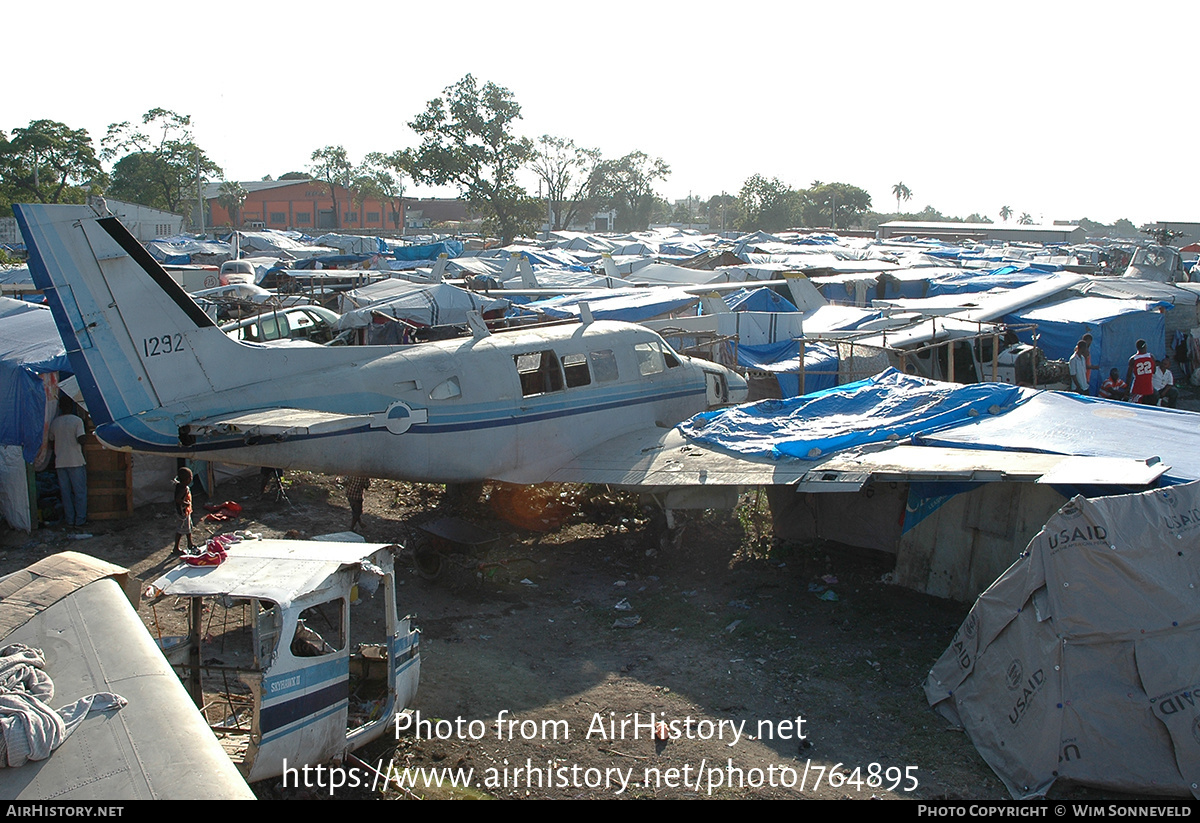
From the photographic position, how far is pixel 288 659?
5.79 m

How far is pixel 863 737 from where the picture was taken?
7.31 meters

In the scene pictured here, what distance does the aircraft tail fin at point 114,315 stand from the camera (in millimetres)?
9688

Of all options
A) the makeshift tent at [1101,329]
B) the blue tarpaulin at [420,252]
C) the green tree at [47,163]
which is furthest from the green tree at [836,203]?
the makeshift tent at [1101,329]

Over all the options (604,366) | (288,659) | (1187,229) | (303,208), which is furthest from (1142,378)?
(303,208)

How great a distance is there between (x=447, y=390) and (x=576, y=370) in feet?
7.10

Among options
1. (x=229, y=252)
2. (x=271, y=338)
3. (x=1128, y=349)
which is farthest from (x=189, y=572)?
(x=229, y=252)

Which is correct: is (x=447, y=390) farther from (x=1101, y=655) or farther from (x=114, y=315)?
(x=1101, y=655)

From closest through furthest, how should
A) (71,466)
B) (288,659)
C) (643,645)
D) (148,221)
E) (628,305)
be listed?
(288,659) → (643,645) → (71,466) → (628,305) → (148,221)

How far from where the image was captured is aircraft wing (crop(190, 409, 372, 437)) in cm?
944

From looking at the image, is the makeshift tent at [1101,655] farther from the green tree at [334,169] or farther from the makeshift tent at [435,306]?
the green tree at [334,169]

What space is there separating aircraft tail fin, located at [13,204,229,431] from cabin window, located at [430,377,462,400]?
2.77 m

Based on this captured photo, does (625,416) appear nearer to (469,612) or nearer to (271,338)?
(469,612)

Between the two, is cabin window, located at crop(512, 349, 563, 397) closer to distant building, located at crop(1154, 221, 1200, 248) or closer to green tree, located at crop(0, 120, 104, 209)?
green tree, located at crop(0, 120, 104, 209)

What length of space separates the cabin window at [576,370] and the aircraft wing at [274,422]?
3.30 m
